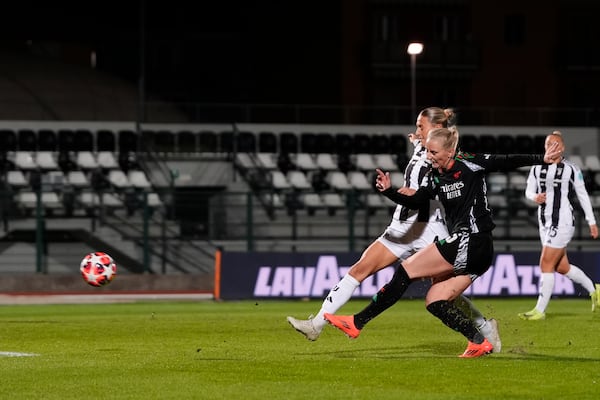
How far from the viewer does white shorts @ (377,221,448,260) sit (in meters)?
12.7

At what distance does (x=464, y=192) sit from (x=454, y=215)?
0.24 m

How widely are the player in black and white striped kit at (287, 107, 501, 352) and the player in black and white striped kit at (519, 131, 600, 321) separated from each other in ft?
17.4

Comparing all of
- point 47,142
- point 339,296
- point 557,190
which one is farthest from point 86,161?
point 339,296

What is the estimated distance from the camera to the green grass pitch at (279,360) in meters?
9.88

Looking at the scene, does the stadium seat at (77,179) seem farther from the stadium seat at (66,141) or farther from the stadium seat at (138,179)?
the stadium seat at (66,141)

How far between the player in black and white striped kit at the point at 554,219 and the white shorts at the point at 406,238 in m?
5.42

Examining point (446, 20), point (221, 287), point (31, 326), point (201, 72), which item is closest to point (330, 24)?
point (446, 20)

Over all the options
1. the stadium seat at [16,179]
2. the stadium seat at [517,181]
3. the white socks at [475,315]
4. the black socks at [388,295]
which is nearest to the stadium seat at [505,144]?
the stadium seat at [517,181]

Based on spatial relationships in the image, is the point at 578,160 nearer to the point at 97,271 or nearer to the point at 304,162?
the point at 304,162

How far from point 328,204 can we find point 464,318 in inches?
823

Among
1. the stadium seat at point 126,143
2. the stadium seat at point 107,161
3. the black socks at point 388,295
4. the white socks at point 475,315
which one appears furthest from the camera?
the stadium seat at point 126,143

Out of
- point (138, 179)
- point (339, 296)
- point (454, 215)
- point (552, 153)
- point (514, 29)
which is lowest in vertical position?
point (339, 296)

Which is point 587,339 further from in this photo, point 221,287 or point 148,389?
point 221,287

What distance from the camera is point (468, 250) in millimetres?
11445
